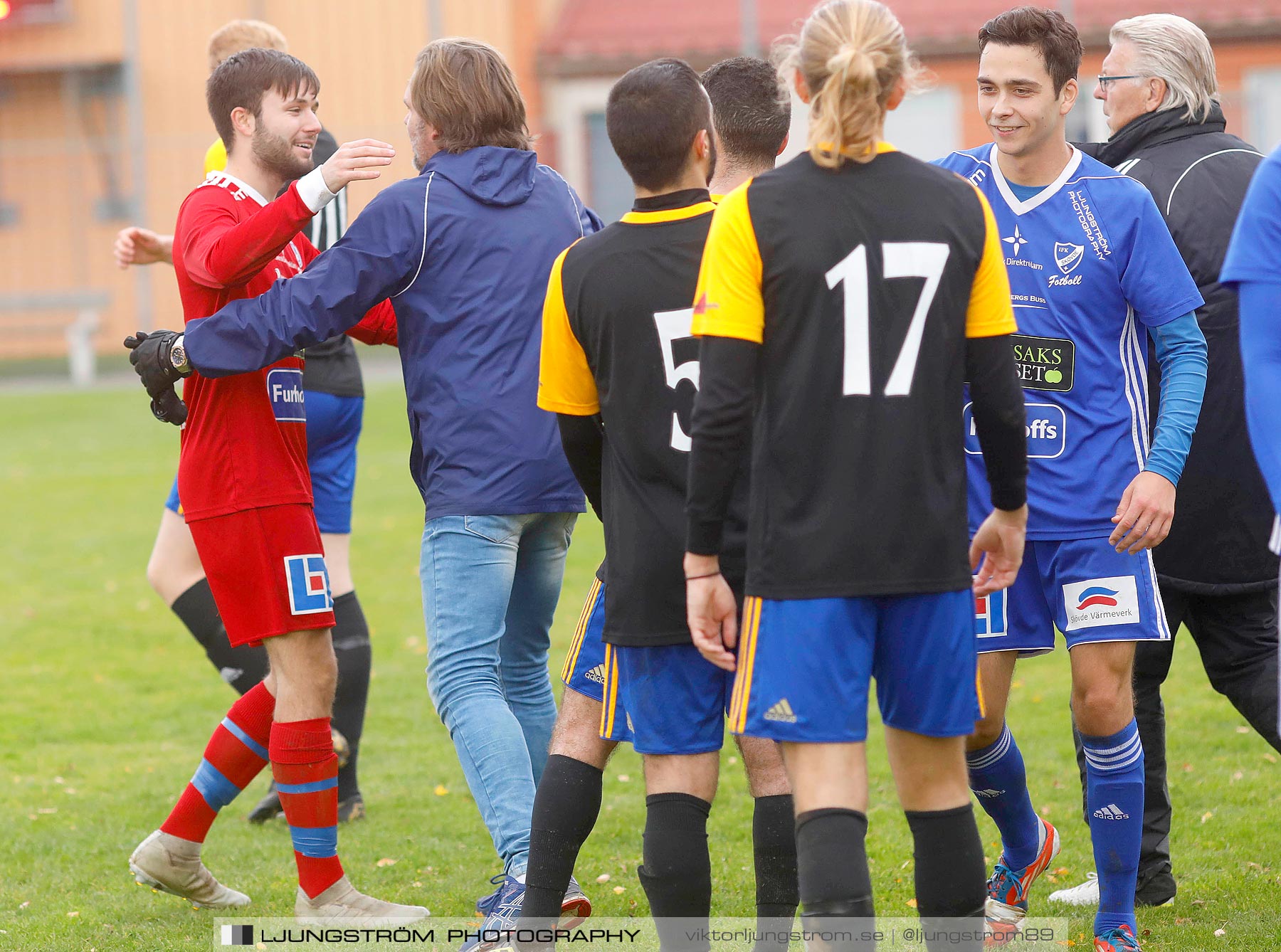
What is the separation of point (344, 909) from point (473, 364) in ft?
4.96

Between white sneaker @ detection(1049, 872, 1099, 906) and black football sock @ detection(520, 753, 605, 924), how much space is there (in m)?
1.50

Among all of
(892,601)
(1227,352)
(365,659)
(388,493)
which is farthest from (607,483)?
(388,493)

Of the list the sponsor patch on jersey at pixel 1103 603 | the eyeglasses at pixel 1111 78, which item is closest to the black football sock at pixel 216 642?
the sponsor patch on jersey at pixel 1103 603

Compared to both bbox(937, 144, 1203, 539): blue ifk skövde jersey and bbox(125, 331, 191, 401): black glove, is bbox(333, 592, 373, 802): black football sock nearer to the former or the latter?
bbox(125, 331, 191, 401): black glove

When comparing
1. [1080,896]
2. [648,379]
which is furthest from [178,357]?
[1080,896]

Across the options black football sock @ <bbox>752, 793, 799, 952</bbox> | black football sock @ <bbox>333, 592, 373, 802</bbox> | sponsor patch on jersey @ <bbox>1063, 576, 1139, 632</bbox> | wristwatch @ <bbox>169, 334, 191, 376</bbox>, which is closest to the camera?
black football sock @ <bbox>752, 793, 799, 952</bbox>

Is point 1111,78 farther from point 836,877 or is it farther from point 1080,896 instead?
point 836,877

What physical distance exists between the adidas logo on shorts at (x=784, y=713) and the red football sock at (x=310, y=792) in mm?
1701

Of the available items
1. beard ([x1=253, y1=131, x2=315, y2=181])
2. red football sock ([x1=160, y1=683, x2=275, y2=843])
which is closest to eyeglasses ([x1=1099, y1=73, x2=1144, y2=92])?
beard ([x1=253, y1=131, x2=315, y2=181])

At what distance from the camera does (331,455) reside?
5.20 meters

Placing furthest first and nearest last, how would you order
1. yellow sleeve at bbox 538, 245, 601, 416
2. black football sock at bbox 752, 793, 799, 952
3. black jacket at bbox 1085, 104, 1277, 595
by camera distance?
1. black jacket at bbox 1085, 104, 1277, 595
2. black football sock at bbox 752, 793, 799, 952
3. yellow sleeve at bbox 538, 245, 601, 416

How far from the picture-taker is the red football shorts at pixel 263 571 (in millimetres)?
3902

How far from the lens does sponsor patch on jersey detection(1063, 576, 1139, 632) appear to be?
364 cm

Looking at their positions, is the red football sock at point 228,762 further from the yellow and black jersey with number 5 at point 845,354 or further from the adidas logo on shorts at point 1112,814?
the adidas logo on shorts at point 1112,814
